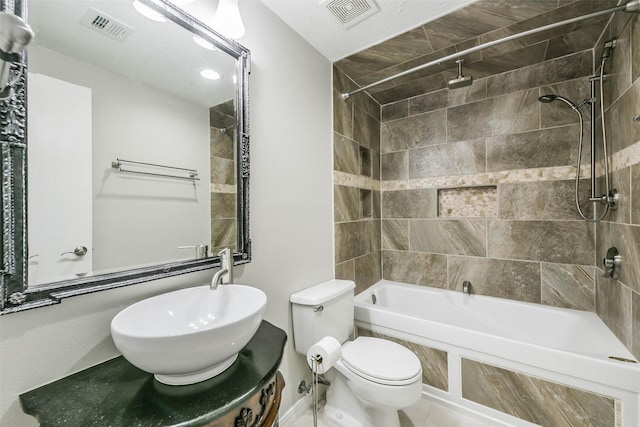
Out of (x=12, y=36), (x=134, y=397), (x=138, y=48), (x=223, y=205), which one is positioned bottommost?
(x=134, y=397)

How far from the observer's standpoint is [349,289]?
186cm

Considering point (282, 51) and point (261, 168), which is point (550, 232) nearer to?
point (261, 168)

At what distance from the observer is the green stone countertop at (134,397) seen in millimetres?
658

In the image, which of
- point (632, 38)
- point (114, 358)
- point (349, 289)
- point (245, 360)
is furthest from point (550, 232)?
point (114, 358)

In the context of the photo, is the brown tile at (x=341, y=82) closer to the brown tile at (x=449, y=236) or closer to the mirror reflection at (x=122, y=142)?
the mirror reflection at (x=122, y=142)

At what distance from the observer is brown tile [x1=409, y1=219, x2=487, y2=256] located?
2318mm

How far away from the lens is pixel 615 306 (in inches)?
61.7

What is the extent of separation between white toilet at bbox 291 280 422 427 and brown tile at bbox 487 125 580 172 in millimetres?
1654

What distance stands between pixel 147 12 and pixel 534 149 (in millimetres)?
2619

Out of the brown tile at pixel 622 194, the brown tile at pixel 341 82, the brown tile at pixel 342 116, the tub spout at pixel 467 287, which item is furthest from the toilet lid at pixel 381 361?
the brown tile at pixel 341 82

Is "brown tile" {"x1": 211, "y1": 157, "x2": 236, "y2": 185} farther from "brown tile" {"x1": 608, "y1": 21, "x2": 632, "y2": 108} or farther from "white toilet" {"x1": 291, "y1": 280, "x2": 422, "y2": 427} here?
"brown tile" {"x1": 608, "y1": 21, "x2": 632, "y2": 108}

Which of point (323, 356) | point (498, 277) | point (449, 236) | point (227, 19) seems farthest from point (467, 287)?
point (227, 19)

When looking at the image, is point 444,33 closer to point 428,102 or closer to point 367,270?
point 428,102

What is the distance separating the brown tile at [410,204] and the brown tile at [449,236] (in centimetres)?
9
